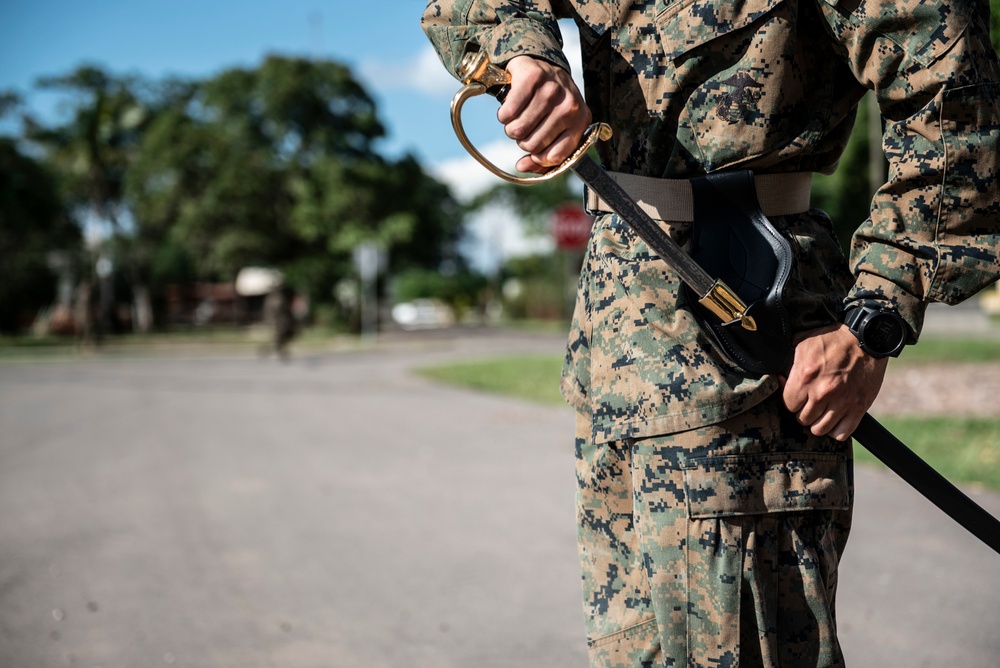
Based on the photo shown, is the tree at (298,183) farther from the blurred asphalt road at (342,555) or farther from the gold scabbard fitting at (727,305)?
the gold scabbard fitting at (727,305)

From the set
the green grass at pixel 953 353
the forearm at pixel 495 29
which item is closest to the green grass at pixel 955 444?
the forearm at pixel 495 29

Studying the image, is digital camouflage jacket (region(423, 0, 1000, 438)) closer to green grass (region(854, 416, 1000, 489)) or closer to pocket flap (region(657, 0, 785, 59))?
pocket flap (region(657, 0, 785, 59))

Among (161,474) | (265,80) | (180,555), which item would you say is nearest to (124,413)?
(161,474)

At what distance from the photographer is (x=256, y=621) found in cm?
359

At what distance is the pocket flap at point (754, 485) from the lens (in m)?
1.52

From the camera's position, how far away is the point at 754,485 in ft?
5.04

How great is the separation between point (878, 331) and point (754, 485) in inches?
12.1

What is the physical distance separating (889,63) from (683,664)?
1.01 meters

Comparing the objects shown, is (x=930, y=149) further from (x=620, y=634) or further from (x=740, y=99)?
(x=620, y=634)

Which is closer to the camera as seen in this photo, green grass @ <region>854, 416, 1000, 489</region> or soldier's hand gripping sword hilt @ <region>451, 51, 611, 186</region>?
soldier's hand gripping sword hilt @ <region>451, 51, 611, 186</region>

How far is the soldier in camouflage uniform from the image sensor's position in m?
1.50

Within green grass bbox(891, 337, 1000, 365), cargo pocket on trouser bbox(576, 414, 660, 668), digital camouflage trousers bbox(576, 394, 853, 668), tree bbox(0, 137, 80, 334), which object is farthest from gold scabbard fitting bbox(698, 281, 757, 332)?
tree bbox(0, 137, 80, 334)

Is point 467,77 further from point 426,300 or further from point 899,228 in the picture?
point 426,300

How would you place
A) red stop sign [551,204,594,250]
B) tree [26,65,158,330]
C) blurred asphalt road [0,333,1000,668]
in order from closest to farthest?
1. blurred asphalt road [0,333,1000,668]
2. red stop sign [551,204,594,250]
3. tree [26,65,158,330]
